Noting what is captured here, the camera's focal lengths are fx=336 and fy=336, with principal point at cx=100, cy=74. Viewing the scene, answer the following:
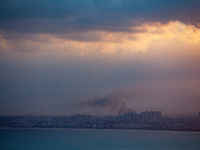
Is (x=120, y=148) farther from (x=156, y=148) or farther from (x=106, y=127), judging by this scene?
(x=106, y=127)

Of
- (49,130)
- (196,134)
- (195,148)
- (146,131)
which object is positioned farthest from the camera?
(49,130)

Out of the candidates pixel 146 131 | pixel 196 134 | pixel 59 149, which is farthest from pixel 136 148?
pixel 146 131

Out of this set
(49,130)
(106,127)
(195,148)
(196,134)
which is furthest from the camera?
(49,130)

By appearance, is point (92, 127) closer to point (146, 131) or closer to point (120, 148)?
point (146, 131)

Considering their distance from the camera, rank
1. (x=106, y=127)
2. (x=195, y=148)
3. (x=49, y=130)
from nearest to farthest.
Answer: (x=195, y=148) → (x=106, y=127) → (x=49, y=130)

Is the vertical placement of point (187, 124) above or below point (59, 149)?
above

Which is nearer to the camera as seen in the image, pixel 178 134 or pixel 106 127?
pixel 178 134

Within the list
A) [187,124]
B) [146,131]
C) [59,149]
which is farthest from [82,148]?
[146,131]

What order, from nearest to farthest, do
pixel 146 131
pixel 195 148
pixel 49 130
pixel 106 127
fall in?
pixel 195 148 → pixel 146 131 → pixel 106 127 → pixel 49 130

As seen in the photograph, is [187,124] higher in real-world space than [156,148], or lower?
higher
